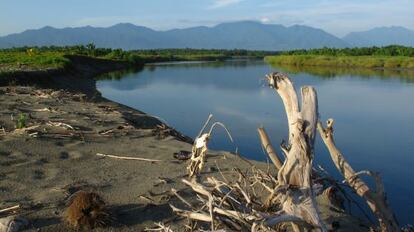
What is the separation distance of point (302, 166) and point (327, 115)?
19014 mm

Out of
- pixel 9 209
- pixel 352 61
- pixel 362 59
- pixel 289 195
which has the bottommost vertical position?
pixel 352 61

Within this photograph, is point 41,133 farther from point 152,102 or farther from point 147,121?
point 152,102

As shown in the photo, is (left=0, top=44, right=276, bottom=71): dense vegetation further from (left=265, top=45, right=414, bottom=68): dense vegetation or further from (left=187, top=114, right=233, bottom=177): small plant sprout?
(left=265, top=45, right=414, bottom=68): dense vegetation

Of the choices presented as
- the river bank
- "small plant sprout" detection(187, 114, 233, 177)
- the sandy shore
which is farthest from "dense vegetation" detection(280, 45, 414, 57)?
"small plant sprout" detection(187, 114, 233, 177)

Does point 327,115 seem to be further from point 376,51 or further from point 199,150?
point 376,51

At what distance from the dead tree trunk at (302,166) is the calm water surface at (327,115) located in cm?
82

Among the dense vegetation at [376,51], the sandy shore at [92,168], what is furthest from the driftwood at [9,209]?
the dense vegetation at [376,51]

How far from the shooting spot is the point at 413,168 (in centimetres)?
1416

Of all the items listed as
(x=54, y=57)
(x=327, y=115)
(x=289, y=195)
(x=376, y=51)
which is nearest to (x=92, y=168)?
(x=289, y=195)

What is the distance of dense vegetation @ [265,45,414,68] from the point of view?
69.1 meters

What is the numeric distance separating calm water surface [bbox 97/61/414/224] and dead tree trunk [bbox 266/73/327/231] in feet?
2.68

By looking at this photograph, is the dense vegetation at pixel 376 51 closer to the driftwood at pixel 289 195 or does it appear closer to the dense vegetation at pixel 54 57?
the dense vegetation at pixel 54 57

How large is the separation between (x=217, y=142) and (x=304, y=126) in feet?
36.4

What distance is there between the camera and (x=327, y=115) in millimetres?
23906
